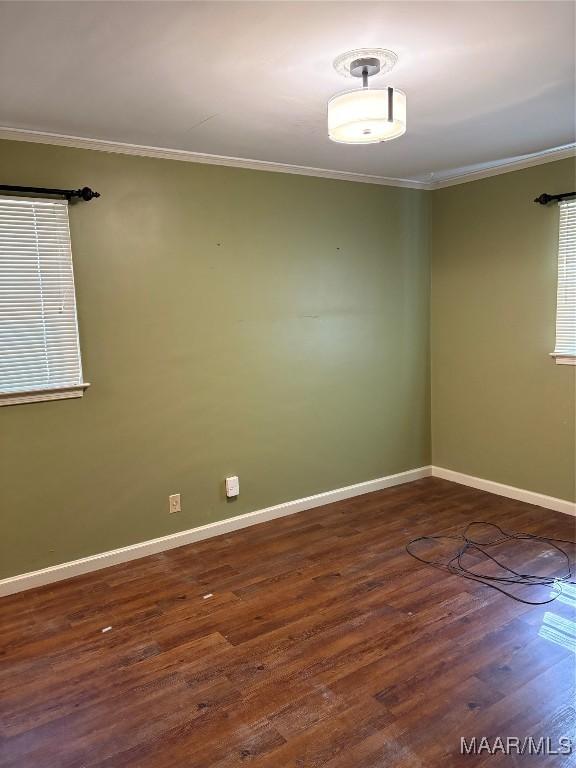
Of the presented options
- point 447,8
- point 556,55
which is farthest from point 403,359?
point 447,8

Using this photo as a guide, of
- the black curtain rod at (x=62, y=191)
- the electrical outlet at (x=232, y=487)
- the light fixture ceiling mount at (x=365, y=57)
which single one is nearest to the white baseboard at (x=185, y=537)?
the electrical outlet at (x=232, y=487)

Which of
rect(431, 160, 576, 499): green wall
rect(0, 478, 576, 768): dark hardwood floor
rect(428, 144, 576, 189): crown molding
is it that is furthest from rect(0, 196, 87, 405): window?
rect(431, 160, 576, 499): green wall

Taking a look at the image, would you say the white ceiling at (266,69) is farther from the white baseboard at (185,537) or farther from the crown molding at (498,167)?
the white baseboard at (185,537)

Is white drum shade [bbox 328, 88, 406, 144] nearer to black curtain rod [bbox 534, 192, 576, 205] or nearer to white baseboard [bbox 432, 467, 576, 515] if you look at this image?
black curtain rod [bbox 534, 192, 576, 205]

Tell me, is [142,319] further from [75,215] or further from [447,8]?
[447,8]

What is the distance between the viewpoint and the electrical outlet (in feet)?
12.1

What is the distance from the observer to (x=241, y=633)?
2.56 metres

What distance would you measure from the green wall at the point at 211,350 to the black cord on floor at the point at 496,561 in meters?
1.04

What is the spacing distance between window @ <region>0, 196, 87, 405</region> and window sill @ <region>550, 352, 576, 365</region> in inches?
123

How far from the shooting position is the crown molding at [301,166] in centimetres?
292

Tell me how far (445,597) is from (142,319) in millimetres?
2299

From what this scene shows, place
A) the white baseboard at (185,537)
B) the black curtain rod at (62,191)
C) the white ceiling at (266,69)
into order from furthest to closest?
the white baseboard at (185,537) < the black curtain rod at (62,191) < the white ceiling at (266,69)

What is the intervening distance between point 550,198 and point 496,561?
2.39 metres

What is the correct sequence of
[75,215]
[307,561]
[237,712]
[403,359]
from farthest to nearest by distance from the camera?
[403,359]
[307,561]
[75,215]
[237,712]
